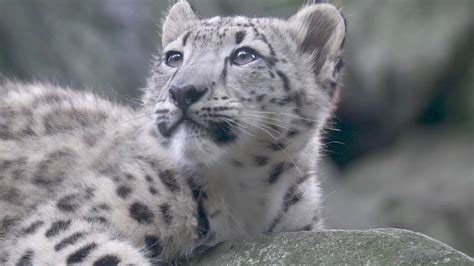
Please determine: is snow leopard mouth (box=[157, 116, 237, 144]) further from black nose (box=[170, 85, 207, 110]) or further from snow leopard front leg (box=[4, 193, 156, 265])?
snow leopard front leg (box=[4, 193, 156, 265])

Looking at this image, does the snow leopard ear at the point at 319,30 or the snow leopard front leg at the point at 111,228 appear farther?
the snow leopard ear at the point at 319,30

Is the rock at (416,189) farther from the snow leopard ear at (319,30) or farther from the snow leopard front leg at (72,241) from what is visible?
the snow leopard front leg at (72,241)

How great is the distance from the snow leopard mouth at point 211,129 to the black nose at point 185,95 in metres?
0.06

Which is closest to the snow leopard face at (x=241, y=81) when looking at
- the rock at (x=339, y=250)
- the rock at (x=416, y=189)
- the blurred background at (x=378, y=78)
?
the rock at (x=339, y=250)

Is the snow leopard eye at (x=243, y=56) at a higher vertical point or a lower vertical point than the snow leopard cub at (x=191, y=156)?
higher

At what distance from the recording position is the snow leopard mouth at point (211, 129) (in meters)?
4.66

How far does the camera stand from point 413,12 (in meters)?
11.6

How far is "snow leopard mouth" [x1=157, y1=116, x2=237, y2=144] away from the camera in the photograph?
4.66 meters

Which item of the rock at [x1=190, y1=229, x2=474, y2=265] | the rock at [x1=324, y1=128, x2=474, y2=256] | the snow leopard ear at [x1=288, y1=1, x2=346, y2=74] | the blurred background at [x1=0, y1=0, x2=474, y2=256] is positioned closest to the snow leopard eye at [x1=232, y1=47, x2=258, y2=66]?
the snow leopard ear at [x1=288, y1=1, x2=346, y2=74]

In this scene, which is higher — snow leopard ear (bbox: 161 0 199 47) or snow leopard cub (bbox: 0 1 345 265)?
snow leopard ear (bbox: 161 0 199 47)

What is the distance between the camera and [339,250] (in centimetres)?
450

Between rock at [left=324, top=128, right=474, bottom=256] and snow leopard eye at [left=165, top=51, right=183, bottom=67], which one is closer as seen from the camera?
snow leopard eye at [left=165, top=51, right=183, bottom=67]

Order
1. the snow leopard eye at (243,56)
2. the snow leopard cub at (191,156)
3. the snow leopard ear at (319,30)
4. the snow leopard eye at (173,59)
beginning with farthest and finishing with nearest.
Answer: the snow leopard ear at (319,30)
the snow leopard eye at (173,59)
the snow leopard eye at (243,56)
the snow leopard cub at (191,156)

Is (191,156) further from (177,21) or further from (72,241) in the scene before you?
(177,21)
